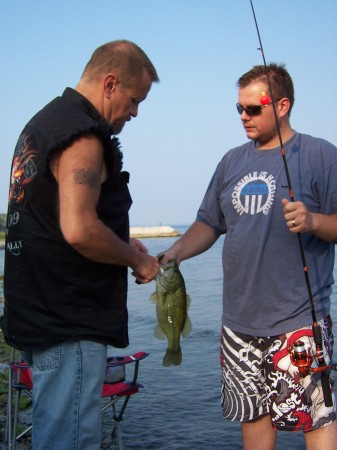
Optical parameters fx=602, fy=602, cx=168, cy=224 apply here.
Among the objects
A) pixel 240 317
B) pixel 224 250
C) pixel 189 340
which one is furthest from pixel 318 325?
pixel 189 340

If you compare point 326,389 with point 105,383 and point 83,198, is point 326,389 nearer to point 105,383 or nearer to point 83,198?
point 83,198

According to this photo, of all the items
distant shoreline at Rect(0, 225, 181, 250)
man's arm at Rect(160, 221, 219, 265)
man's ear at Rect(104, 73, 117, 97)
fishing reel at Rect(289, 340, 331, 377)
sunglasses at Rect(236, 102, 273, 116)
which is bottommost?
distant shoreline at Rect(0, 225, 181, 250)

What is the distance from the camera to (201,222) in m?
4.37

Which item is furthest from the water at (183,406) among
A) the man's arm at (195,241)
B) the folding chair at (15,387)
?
the man's arm at (195,241)

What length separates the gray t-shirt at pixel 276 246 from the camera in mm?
3676

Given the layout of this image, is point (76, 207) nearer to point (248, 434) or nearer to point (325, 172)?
point (325, 172)

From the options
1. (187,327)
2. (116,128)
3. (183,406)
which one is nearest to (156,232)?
(183,406)

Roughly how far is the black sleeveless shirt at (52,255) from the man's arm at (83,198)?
0.05 m

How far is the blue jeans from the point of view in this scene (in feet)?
9.21

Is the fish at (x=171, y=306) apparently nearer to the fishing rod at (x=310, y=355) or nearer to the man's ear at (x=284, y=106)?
the fishing rod at (x=310, y=355)

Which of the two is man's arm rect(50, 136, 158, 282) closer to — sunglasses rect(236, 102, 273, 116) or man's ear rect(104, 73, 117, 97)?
man's ear rect(104, 73, 117, 97)

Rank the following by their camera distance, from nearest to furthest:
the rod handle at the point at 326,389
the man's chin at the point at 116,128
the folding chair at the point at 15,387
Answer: the man's chin at the point at 116,128
the rod handle at the point at 326,389
the folding chair at the point at 15,387

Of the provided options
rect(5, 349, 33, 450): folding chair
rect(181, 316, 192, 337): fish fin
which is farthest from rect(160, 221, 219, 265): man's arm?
rect(5, 349, 33, 450): folding chair

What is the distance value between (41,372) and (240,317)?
57.3 inches
